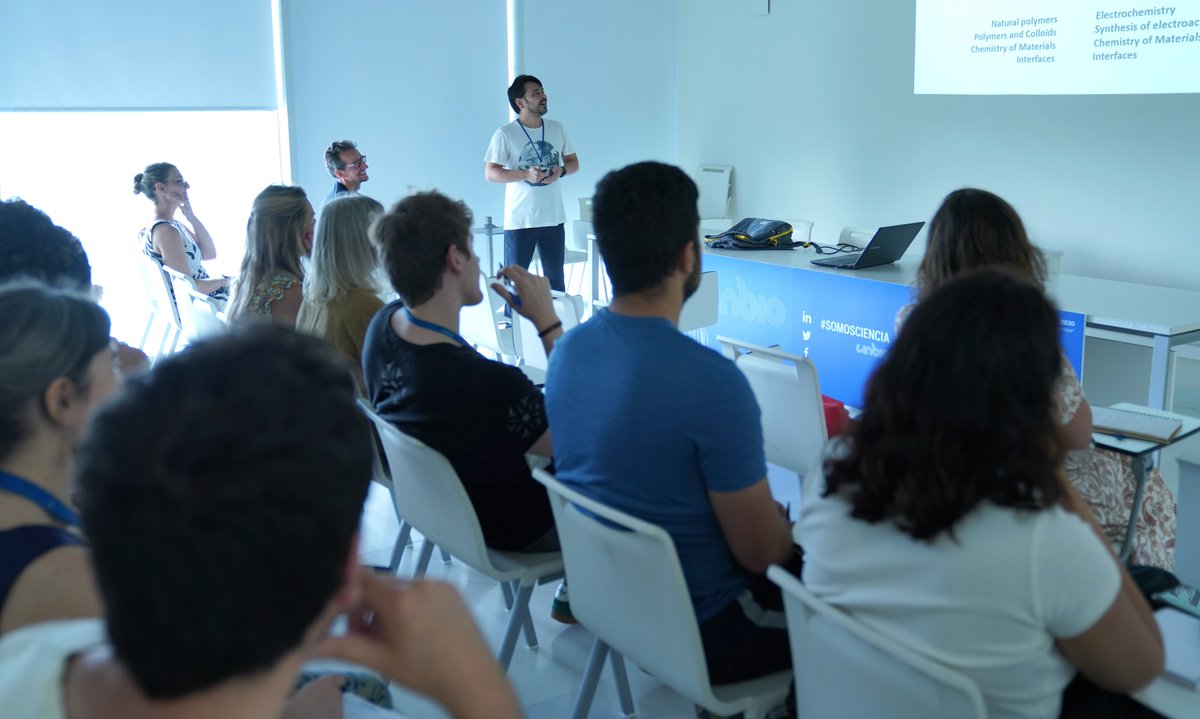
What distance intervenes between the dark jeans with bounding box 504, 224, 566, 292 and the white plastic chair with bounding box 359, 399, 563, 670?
3.78 m

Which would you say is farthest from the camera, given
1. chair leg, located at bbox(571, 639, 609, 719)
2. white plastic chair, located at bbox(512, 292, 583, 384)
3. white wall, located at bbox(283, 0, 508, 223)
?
white wall, located at bbox(283, 0, 508, 223)

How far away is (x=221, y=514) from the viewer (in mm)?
642

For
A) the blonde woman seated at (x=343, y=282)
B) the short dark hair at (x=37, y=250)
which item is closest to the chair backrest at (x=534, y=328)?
the blonde woman seated at (x=343, y=282)

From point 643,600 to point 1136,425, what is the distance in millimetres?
1471

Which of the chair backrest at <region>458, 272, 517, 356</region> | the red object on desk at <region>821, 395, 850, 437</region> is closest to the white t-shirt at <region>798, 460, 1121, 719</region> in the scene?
the red object on desk at <region>821, 395, 850, 437</region>

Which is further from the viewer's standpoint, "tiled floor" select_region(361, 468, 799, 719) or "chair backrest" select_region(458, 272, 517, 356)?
"chair backrest" select_region(458, 272, 517, 356)

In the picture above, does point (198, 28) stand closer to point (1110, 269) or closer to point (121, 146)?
point (121, 146)

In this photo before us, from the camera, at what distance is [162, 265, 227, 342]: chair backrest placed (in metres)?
3.70

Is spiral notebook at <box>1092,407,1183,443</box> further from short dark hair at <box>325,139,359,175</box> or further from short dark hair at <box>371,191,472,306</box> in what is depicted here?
short dark hair at <box>325,139,359,175</box>

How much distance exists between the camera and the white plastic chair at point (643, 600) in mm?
1653

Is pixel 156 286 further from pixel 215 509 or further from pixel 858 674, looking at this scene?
pixel 215 509

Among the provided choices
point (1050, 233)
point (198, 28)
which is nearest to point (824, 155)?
point (1050, 233)

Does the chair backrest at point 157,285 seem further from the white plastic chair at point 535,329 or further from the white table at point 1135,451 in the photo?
the white table at point 1135,451

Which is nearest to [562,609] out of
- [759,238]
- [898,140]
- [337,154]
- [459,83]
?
[759,238]
